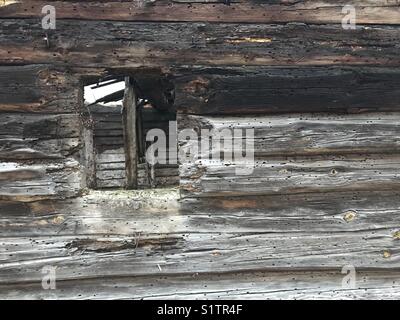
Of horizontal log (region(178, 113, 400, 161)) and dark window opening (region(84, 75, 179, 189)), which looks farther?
dark window opening (region(84, 75, 179, 189))

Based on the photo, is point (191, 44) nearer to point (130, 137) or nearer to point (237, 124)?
point (237, 124)

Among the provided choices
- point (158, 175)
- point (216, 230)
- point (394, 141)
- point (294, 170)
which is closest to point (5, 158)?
point (216, 230)

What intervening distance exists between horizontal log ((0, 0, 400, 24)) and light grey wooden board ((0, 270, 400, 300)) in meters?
1.59

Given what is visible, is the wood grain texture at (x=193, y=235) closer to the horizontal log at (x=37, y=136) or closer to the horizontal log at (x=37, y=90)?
the horizontal log at (x=37, y=136)

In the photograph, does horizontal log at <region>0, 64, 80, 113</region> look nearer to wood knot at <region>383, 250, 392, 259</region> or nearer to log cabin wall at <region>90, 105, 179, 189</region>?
wood knot at <region>383, 250, 392, 259</region>

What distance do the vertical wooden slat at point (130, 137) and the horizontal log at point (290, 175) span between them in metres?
0.50

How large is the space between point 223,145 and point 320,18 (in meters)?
1.00

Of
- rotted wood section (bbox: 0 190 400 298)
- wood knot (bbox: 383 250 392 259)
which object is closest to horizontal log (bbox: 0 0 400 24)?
rotted wood section (bbox: 0 190 400 298)

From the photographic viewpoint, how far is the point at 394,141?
313 cm

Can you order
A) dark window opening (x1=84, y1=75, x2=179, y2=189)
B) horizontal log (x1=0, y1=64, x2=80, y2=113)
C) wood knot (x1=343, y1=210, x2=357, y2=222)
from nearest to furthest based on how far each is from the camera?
horizontal log (x1=0, y1=64, x2=80, y2=113), wood knot (x1=343, y1=210, x2=357, y2=222), dark window opening (x1=84, y1=75, x2=179, y2=189)

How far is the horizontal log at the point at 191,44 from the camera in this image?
3012 millimetres

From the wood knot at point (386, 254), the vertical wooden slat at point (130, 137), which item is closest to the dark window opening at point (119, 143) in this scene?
the vertical wooden slat at point (130, 137)

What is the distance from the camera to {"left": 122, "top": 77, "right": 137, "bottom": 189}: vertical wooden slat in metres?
3.37

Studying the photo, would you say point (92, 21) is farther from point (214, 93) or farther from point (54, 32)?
point (214, 93)
